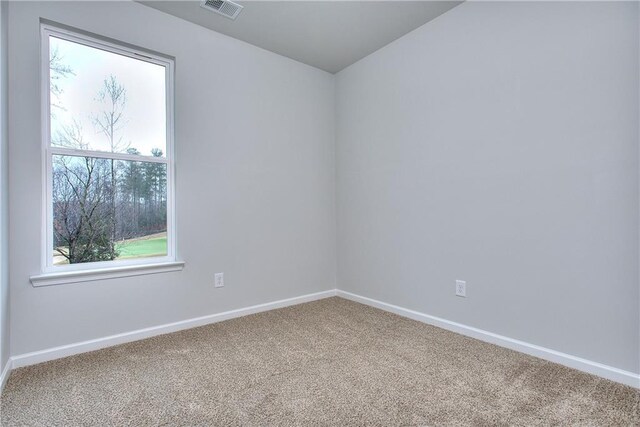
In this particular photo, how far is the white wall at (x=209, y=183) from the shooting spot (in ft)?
6.57

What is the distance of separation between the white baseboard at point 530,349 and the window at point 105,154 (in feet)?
7.12

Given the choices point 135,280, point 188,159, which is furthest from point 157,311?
point 188,159

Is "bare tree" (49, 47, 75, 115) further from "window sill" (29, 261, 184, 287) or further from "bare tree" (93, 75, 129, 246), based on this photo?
"window sill" (29, 261, 184, 287)

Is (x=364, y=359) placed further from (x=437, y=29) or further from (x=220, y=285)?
(x=437, y=29)

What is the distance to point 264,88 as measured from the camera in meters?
3.06

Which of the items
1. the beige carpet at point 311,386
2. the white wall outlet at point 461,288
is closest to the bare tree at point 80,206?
the beige carpet at point 311,386

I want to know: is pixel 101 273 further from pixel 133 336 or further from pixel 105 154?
pixel 105 154

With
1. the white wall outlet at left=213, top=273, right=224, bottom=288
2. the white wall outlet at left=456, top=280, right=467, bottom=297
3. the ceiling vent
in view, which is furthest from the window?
the white wall outlet at left=456, top=280, right=467, bottom=297

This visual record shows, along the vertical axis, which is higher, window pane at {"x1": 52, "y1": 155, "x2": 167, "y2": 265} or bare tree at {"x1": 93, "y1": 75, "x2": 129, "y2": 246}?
bare tree at {"x1": 93, "y1": 75, "x2": 129, "y2": 246}

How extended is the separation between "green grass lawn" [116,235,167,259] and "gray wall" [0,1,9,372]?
0.63 m

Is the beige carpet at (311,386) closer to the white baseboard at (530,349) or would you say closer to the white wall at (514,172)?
the white baseboard at (530,349)

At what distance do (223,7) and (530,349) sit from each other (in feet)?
10.8

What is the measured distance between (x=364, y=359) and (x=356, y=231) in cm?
153

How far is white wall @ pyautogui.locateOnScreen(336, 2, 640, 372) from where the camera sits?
175 cm
